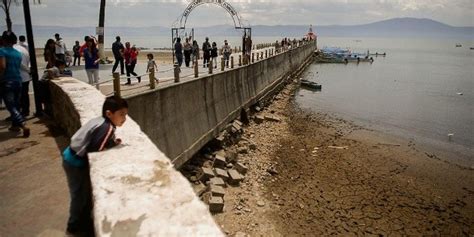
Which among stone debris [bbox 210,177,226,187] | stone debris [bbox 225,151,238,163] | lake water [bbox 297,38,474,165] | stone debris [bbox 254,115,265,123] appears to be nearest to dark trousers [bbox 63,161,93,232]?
stone debris [bbox 210,177,226,187]

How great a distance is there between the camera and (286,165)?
47.2 ft

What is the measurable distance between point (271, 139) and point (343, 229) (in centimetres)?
808

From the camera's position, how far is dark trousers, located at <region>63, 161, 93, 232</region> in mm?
3504

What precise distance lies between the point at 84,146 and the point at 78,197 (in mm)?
545

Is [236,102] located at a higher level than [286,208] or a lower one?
higher

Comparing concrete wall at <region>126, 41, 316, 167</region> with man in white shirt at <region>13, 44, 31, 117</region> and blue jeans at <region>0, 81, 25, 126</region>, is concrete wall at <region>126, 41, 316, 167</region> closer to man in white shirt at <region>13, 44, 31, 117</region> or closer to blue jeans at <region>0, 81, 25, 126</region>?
blue jeans at <region>0, 81, 25, 126</region>

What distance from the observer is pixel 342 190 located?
1241 centimetres

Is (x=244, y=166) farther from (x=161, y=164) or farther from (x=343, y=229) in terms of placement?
(x=161, y=164)

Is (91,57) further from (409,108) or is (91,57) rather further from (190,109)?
(409,108)

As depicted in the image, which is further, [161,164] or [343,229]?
[343,229]

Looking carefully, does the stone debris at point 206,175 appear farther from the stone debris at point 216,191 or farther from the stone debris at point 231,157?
the stone debris at point 231,157

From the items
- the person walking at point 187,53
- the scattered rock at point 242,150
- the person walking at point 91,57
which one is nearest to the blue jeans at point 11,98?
the person walking at point 91,57

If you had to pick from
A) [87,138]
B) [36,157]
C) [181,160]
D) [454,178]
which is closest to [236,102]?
[181,160]

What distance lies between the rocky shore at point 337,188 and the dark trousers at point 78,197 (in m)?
5.76
